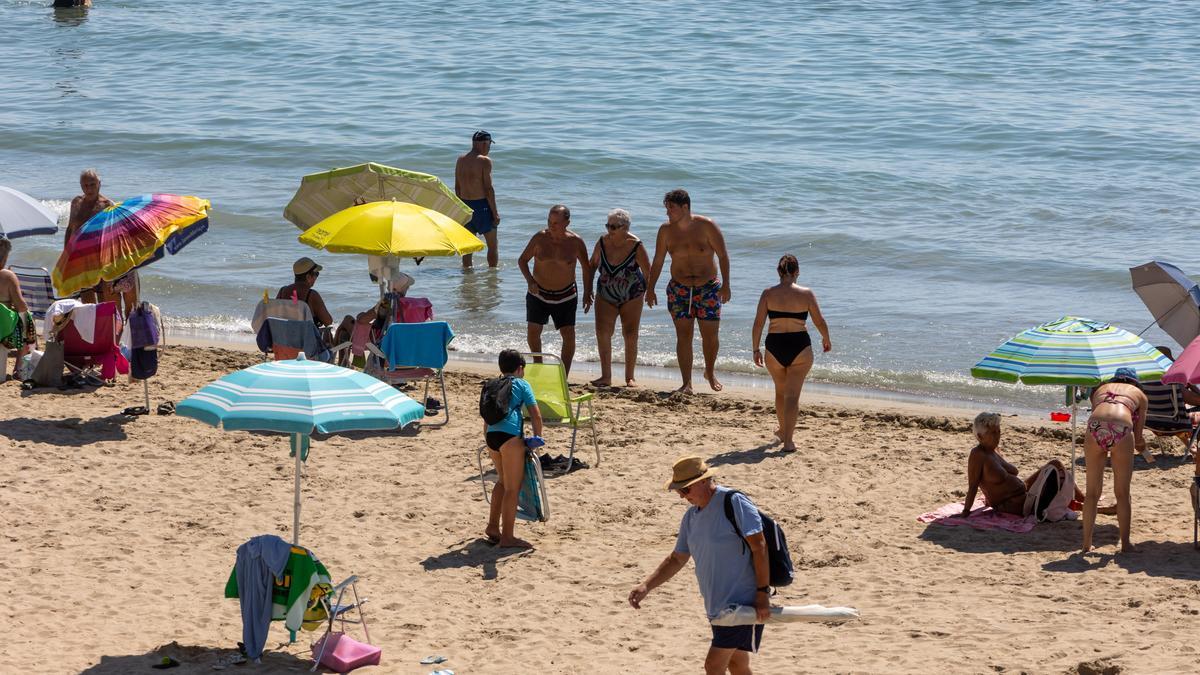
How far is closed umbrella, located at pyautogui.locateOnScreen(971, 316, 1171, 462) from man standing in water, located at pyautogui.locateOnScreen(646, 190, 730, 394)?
2.91m

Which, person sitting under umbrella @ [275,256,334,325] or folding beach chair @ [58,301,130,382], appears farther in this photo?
folding beach chair @ [58,301,130,382]

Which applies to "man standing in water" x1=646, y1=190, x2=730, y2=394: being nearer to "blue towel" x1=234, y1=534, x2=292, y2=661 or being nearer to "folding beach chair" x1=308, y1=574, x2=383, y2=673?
"folding beach chair" x1=308, y1=574, x2=383, y2=673

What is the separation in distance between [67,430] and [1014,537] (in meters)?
5.94

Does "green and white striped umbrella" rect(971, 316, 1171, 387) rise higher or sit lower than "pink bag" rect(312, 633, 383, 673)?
higher

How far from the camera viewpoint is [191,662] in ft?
Result: 20.2

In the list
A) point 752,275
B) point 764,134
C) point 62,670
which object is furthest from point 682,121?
point 62,670

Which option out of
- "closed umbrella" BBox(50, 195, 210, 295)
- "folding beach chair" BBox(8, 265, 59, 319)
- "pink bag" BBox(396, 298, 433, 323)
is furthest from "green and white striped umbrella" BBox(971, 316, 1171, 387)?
"folding beach chair" BBox(8, 265, 59, 319)

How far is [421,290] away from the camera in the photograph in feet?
50.2

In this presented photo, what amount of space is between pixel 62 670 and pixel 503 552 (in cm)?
244

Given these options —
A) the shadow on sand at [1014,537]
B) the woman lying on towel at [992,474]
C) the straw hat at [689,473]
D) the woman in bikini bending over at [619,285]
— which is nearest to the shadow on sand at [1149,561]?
the shadow on sand at [1014,537]

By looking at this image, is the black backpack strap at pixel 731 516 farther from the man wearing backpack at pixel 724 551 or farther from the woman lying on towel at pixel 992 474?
the woman lying on towel at pixel 992 474

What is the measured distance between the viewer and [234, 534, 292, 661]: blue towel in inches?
243

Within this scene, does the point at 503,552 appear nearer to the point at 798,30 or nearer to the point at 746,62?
the point at 746,62

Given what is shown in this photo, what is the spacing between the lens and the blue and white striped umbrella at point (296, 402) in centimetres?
609
